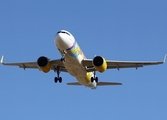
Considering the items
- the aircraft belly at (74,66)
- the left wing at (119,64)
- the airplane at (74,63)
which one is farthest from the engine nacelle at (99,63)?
the aircraft belly at (74,66)

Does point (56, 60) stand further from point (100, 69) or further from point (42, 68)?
point (100, 69)

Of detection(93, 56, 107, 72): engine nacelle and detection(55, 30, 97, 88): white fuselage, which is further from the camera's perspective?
detection(93, 56, 107, 72): engine nacelle

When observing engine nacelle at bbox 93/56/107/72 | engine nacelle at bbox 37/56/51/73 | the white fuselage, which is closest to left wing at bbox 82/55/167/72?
the white fuselage

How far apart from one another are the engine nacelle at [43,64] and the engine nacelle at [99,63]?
4.95 meters

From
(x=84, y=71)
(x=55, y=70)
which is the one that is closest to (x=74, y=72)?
(x=84, y=71)

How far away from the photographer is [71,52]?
42156 millimetres

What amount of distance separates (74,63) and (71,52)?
1499 millimetres

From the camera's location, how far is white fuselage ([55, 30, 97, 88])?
4112 cm

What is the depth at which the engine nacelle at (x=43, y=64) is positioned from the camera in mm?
44406

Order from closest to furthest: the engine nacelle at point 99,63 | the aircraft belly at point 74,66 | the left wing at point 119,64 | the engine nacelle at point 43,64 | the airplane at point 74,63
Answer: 1. the airplane at point 74,63
2. the aircraft belly at point 74,66
3. the engine nacelle at point 99,63
4. the engine nacelle at point 43,64
5. the left wing at point 119,64

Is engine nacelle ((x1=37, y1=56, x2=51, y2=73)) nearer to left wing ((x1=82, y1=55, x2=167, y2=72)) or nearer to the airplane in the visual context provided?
the airplane

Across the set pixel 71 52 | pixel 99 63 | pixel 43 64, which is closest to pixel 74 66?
pixel 71 52

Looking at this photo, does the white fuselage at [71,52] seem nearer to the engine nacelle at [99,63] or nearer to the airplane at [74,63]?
the airplane at [74,63]

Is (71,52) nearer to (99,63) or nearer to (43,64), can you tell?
(99,63)
